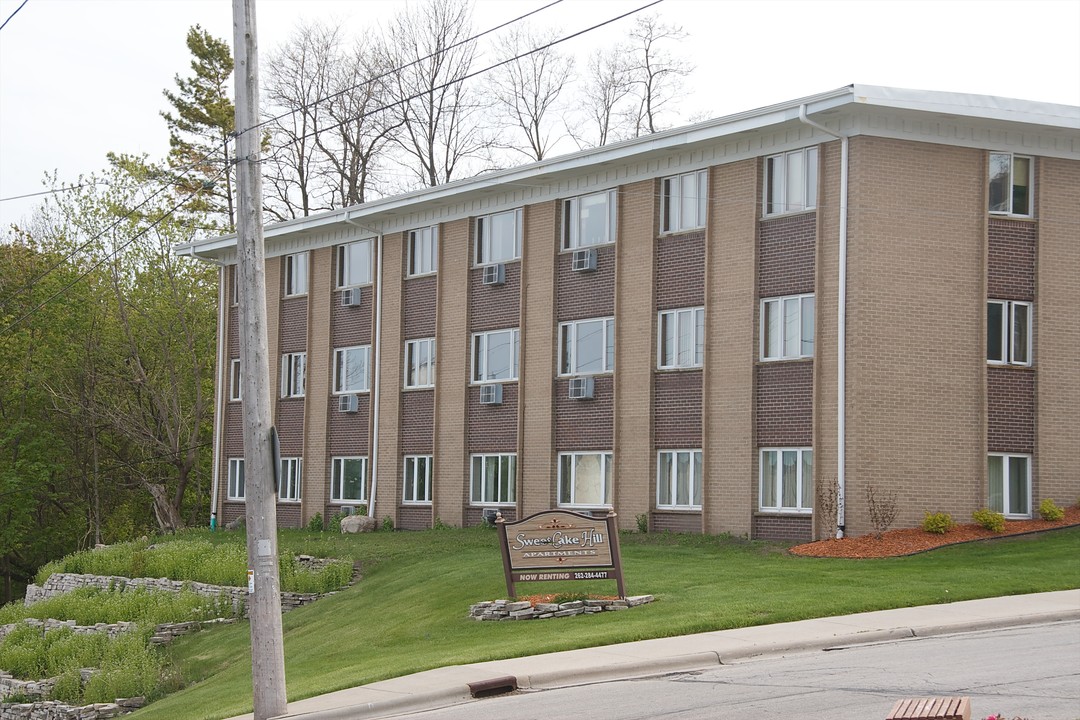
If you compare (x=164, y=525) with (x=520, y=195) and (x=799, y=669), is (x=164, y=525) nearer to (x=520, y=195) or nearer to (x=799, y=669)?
(x=520, y=195)

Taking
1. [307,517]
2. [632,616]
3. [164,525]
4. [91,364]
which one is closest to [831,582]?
[632,616]

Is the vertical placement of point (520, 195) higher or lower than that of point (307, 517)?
higher

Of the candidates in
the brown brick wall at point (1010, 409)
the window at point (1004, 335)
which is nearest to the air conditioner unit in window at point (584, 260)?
the window at point (1004, 335)

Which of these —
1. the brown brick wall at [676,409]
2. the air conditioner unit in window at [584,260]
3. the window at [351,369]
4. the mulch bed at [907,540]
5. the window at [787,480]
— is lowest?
the mulch bed at [907,540]

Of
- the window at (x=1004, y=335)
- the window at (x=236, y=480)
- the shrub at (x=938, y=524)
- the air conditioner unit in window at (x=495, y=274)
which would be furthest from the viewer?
the window at (x=236, y=480)

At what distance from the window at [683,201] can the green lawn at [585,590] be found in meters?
7.40

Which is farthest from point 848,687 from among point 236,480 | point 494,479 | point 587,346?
point 236,480

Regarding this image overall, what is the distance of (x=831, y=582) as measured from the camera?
20.7 meters

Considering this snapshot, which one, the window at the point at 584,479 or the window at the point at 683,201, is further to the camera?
the window at the point at 584,479

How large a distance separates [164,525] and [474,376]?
60.2ft

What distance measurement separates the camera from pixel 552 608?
765 inches

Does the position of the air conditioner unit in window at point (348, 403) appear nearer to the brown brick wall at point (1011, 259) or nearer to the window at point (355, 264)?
the window at point (355, 264)

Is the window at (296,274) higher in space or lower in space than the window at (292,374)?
higher

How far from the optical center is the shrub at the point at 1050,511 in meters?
26.7
